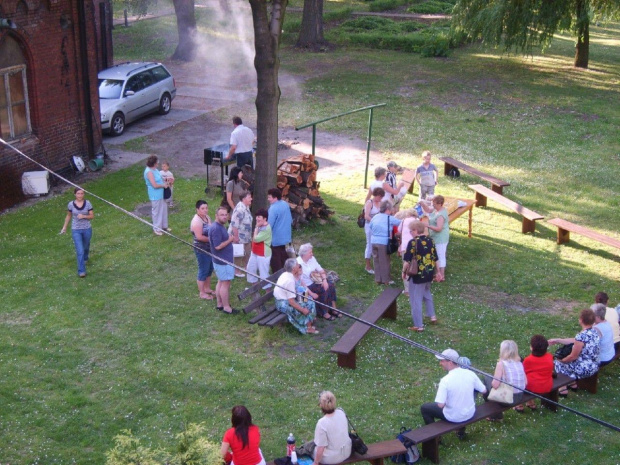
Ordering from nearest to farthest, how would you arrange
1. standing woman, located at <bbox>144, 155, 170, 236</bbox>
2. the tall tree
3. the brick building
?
standing woman, located at <bbox>144, 155, 170, 236</bbox>, the brick building, the tall tree

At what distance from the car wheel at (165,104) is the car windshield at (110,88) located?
1.79 metres

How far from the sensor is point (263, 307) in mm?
11352

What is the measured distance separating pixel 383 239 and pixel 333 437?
524 cm

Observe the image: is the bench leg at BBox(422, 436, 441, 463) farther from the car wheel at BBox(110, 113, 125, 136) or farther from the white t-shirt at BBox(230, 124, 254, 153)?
the car wheel at BBox(110, 113, 125, 136)

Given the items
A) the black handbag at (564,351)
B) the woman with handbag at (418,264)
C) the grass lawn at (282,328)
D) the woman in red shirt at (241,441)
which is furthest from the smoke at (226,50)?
the woman in red shirt at (241,441)

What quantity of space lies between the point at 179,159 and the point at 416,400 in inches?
475

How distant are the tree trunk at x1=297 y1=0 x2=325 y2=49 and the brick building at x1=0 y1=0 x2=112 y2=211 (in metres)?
17.0

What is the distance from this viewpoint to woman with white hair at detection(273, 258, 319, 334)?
10.7 m

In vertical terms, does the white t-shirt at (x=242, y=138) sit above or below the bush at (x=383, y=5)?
below

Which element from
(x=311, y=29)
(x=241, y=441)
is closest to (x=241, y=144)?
(x=241, y=441)

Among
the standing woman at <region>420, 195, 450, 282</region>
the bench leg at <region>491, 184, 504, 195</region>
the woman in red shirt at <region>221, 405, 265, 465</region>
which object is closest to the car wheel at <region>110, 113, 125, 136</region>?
the bench leg at <region>491, 184, 504, 195</region>

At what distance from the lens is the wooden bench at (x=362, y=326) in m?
9.91

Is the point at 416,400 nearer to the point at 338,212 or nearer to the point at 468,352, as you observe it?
the point at 468,352

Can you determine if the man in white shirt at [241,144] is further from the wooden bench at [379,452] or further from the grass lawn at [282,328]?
the wooden bench at [379,452]
